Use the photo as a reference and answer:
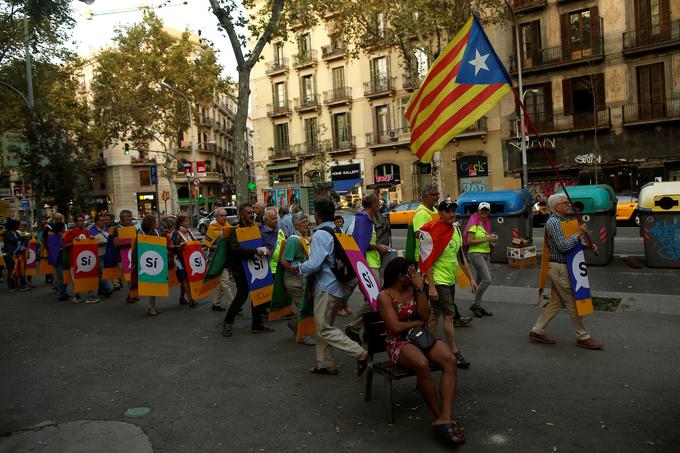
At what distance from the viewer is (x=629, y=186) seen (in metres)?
29.1

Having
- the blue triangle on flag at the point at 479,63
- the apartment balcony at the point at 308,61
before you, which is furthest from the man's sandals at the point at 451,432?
the apartment balcony at the point at 308,61

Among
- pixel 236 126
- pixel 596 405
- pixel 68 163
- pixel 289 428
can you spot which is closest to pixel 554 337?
pixel 596 405

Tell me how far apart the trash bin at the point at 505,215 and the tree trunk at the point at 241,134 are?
5651 mm

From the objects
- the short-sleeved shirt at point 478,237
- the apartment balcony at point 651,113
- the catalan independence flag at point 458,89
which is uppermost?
the apartment balcony at point 651,113

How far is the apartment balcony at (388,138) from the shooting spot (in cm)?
3753

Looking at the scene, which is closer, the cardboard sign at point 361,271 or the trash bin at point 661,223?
the cardboard sign at point 361,271

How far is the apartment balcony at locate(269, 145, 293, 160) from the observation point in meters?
43.6

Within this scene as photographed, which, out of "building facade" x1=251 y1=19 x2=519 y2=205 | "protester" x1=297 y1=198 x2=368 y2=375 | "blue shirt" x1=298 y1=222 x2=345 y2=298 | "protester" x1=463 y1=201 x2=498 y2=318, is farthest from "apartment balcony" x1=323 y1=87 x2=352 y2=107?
"blue shirt" x1=298 y1=222 x2=345 y2=298

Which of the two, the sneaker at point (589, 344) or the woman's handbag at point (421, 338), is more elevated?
the woman's handbag at point (421, 338)

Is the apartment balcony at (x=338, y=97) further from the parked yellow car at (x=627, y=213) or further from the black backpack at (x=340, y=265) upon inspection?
the black backpack at (x=340, y=265)

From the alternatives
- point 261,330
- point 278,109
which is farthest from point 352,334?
point 278,109

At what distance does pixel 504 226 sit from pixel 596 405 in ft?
29.9

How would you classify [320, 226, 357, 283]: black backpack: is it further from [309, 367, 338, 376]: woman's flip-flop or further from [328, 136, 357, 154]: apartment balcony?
[328, 136, 357, 154]: apartment balcony

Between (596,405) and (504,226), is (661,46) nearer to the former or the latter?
(504,226)
